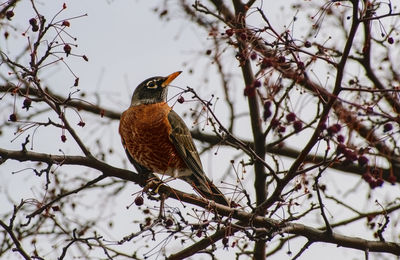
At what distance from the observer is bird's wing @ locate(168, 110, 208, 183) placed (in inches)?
219

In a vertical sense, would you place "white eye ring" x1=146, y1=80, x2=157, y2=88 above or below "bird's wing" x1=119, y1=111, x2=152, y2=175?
above

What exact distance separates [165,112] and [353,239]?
2.58m

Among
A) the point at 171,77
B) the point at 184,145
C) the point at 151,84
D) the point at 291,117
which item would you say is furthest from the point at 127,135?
the point at 291,117

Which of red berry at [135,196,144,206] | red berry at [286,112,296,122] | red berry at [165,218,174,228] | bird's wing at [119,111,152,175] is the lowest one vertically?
red berry at [165,218,174,228]

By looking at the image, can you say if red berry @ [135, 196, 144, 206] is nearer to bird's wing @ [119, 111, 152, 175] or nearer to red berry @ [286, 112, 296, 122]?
red berry @ [286, 112, 296, 122]

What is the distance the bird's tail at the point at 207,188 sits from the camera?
14.2 ft

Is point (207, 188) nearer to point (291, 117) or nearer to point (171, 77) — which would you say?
point (171, 77)

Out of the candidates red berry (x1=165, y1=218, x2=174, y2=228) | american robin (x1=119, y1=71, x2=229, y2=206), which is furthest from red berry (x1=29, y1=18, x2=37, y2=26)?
american robin (x1=119, y1=71, x2=229, y2=206)

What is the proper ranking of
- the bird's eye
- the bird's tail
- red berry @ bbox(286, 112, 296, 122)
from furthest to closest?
the bird's eye
the bird's tail
red berry @ bbox(286, 112, 296, 122)

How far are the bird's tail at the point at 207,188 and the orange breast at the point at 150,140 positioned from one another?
215 millimetres

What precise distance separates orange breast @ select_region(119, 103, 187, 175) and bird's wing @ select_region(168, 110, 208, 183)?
0.06 m

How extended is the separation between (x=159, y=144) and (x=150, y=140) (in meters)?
0.10

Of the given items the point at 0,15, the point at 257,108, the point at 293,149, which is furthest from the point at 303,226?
the point at 293,149

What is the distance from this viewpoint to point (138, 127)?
18.2ft
